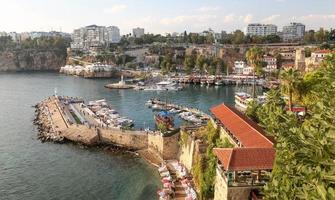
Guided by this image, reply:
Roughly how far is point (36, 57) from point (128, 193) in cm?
15425

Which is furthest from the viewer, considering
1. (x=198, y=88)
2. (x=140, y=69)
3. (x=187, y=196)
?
(x=140, y=69)

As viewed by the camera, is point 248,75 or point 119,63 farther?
point 119,63

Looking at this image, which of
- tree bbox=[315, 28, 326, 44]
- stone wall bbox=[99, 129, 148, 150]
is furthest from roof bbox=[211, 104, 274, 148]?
tree bbox=[315, 28, 326, 44]

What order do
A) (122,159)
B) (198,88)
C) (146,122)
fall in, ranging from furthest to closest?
(198,88) → (146,122) → (122,159)

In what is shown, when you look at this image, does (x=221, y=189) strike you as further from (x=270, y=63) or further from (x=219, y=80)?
(x=270, y=63)

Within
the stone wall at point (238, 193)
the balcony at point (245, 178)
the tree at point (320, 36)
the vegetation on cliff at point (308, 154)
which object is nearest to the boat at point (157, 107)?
the vegetation on cliff at point (308, 154)

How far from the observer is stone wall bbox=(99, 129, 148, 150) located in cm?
5191

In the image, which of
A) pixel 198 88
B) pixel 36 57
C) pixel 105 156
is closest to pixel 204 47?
pixel 198 88

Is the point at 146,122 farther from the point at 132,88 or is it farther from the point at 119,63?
the point at 119,63

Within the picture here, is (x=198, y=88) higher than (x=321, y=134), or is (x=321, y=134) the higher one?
(x=321, y=134)

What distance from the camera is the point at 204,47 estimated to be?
15675cm

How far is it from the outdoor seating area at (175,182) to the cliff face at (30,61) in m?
144

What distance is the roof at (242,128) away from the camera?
31000 mm

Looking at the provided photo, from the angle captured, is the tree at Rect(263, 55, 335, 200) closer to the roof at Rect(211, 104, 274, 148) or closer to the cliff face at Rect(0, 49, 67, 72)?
the roof at Rect(211, 104, 274, 148)
